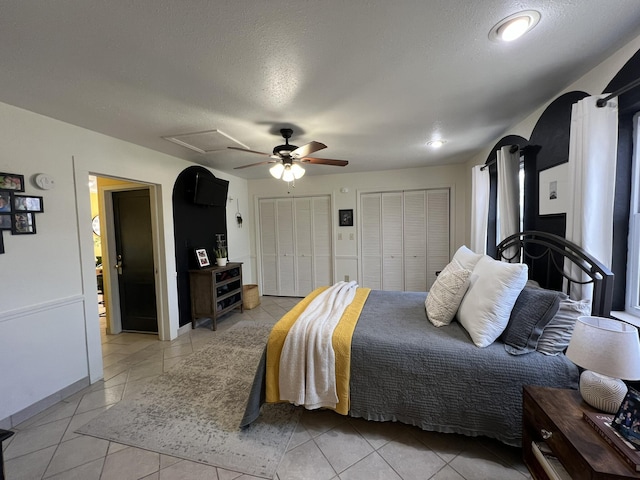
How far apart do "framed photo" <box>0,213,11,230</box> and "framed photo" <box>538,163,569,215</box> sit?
3.98 m

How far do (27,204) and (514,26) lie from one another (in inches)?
134

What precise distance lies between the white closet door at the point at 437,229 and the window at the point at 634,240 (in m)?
2.91

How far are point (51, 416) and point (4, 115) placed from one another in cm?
231

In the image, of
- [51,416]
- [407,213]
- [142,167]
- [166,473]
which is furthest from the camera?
[407,213]

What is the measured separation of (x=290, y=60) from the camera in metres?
1.52

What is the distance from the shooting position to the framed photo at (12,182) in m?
1.93

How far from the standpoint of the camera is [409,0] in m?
1.12

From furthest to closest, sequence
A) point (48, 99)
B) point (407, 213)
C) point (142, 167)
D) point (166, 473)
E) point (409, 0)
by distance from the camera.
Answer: point (407, 213) → point (142, 167) → point (48, 99) → point (166, 473) → point (409, 0)

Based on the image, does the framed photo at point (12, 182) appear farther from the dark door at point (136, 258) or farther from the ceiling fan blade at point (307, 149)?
the ceiling fan blade at point (307, 149)

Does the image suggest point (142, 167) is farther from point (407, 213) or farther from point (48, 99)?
point (407, 213)

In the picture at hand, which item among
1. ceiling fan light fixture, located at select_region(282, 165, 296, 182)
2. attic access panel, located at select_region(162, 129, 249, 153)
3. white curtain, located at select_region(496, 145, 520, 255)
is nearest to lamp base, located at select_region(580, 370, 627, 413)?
white curtain, located at select_region(496, 145, 520, 255)

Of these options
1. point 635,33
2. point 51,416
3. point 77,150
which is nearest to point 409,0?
point 635,33

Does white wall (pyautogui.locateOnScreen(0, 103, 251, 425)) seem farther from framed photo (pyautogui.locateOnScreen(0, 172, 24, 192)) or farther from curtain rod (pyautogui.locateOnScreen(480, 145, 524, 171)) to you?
curtain rod (pyautogui.locateOnScreen(480, 145, 524, 171))

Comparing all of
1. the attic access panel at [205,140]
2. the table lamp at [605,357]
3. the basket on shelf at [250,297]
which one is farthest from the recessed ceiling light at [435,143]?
the basket on shelf at [250,297]
